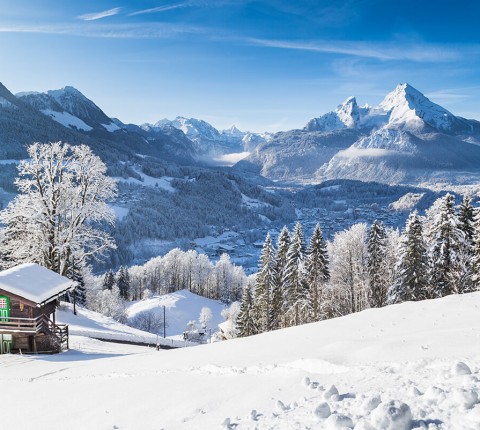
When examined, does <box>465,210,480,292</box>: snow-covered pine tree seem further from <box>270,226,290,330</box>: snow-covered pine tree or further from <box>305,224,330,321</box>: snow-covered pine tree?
<box>270,226,290,330</box>: snow-covered pine tree

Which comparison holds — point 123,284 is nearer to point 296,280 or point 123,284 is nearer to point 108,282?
point 108,282

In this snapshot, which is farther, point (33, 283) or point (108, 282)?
point (108, 282)

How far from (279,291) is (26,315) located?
30.0 metres

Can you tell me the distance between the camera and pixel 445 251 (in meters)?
33.6

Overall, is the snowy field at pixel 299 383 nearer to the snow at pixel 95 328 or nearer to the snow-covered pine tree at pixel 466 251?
the snow at pixel 95 328

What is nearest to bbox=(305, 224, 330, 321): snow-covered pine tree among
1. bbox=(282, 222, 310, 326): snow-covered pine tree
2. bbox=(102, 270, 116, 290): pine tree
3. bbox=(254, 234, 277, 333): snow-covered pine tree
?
bbox=(282, 222, 310, 326): snow-covered pine tree

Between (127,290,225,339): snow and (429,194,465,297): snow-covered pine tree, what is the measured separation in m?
58.6

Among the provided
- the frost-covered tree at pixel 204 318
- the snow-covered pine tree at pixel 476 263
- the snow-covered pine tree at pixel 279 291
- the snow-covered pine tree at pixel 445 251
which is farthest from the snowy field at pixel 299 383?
the frost-covered tree at pixel 204 318

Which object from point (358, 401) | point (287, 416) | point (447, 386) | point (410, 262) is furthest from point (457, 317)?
point (410, 262)

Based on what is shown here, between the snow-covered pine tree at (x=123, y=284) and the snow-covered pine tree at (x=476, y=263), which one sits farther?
the snow-covered pine tree at (x=123, y=284)

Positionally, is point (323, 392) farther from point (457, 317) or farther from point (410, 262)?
point (410, 262)

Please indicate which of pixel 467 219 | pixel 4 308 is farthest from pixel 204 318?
pixel 4 308

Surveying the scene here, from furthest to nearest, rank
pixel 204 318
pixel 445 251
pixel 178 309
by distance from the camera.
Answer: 1. pixel 178 309
2. pixel 204 318
3. pixel 445 251

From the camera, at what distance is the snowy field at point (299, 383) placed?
264 inches
